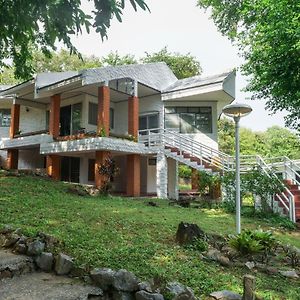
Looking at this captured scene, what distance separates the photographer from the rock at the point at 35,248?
5.27 meters

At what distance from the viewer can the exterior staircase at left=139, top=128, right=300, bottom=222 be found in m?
12.7

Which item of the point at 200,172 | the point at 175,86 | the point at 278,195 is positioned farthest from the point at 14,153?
the point at 278,195

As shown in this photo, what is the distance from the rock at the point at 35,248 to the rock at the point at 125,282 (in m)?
1.61

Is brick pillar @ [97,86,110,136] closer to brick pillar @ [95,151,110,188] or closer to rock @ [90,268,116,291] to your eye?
brick pillar @ [95,151,110,188]

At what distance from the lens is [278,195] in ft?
41.6

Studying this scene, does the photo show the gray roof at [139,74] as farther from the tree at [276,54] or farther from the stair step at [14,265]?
the stair step at [14,265]

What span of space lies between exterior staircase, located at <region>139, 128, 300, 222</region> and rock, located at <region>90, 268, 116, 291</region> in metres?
9.26

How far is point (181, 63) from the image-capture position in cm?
3284

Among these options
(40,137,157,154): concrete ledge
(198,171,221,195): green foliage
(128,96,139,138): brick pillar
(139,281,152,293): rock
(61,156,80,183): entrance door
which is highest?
(128,96,139,138): brick pillar

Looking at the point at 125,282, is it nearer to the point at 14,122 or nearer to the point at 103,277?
the point at 103,277

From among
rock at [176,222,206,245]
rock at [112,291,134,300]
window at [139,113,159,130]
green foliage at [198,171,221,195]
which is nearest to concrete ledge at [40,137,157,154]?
window at [139,113,159,130]

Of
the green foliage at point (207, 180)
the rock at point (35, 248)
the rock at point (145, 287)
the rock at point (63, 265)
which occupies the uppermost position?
the green foliage at point (207, 180)

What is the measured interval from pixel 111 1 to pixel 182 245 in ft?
15.9

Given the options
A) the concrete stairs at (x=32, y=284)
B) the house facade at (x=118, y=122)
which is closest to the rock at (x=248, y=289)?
the concrete stairs at (x=32, y=284)
